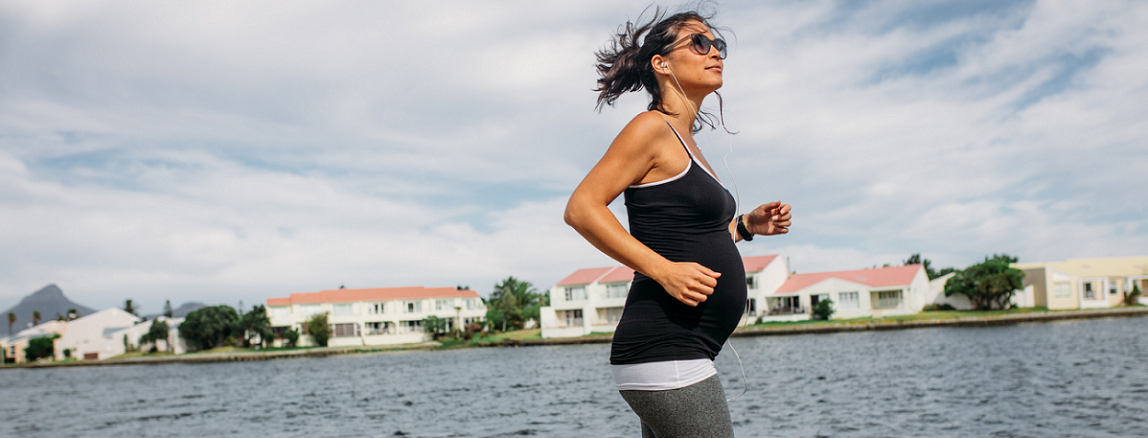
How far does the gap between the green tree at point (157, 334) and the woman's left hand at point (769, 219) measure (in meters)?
86.7

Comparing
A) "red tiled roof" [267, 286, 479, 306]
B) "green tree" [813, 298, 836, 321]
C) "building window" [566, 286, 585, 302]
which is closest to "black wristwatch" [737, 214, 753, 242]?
"green tree" [813, 298, 836, 321]

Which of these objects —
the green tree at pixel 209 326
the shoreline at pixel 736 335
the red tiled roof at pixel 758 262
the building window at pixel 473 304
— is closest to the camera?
the shoreline at pixel 736 335

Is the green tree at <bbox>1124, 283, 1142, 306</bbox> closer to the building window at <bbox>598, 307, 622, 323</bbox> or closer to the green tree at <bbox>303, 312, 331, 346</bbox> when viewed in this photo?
the building window at <bbox>598, 307, 622, 323</bbox>

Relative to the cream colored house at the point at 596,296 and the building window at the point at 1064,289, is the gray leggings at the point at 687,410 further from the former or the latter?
the building window at the point at 1064,289

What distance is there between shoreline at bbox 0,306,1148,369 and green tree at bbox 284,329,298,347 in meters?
3.21

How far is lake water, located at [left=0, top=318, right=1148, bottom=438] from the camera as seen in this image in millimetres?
16062

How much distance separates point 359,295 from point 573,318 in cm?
2229

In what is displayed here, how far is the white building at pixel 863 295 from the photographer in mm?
54625

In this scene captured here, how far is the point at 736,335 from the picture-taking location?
5184 centimetres

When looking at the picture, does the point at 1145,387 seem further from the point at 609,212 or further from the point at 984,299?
the point at 984,299

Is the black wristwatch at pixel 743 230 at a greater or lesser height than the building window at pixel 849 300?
greater

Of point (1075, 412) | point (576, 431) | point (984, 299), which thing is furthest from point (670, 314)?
point (984, 299)

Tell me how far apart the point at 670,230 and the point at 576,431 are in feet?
52.8

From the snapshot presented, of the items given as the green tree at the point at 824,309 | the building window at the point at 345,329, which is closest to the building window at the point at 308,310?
the building window at the point at 345,329
